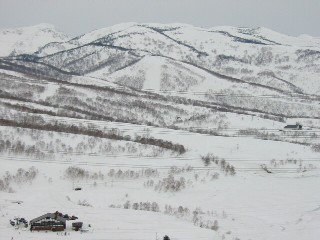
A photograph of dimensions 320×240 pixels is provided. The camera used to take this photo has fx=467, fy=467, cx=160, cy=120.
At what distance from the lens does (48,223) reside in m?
37.9

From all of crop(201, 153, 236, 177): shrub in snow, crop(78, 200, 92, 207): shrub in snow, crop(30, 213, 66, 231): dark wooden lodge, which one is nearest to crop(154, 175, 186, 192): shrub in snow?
crop(201, 153, 236, 177): shrub in snow

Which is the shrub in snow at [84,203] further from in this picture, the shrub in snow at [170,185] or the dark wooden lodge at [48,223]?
the shrub in snow at [170,185]

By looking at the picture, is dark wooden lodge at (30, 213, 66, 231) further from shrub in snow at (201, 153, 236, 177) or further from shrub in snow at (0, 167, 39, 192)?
shrub in snow at (201, 153, 236, 177)

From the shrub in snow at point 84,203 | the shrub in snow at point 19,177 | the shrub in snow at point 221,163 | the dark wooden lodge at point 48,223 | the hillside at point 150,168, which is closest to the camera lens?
the dark wooden lodge at point 48,223

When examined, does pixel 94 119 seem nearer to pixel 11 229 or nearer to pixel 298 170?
pixel 298 170

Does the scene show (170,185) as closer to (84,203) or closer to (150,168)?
(150,168)

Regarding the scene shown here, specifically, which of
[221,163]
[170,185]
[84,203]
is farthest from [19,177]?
[221,163]

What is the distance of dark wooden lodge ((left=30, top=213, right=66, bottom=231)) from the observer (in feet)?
124

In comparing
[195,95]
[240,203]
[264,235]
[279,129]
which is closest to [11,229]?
[264,235]

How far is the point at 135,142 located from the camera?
73.8 m

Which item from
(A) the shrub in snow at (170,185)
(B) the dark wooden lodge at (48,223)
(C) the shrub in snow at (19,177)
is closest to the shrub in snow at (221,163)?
(A) the shrub in snow at (170,185)

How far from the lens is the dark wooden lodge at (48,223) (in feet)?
124

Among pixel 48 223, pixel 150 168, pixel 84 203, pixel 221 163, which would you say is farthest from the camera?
pixel 221 163

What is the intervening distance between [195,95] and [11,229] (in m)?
125
